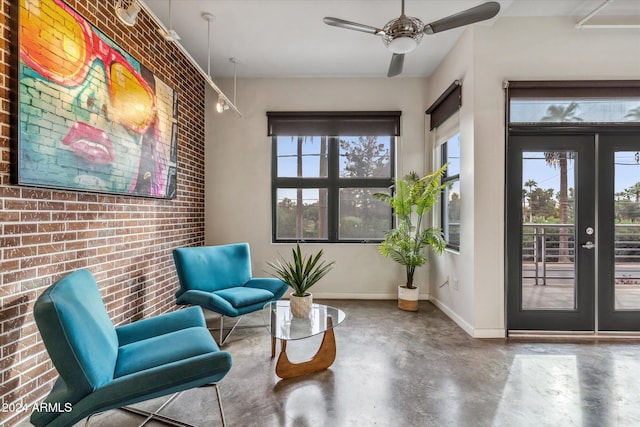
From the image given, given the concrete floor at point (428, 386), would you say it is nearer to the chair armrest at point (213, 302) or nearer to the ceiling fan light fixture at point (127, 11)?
the chair armrest at point (213, 302)

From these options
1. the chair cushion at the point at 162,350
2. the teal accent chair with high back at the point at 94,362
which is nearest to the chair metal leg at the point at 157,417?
the teal accent chair with high back at the point at 94,362

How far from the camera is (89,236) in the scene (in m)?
2.17

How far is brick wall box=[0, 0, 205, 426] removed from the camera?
63.4 inches

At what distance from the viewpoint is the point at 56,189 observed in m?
1.87

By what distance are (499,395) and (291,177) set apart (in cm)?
333

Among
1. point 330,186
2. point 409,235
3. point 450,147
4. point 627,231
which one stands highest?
point 450,147

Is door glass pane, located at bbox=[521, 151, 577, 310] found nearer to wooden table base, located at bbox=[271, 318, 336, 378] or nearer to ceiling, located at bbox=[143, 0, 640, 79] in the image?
ceiling, located at bbox=[143, 0, 640, 79]

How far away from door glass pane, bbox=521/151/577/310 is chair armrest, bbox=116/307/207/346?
3045 mm

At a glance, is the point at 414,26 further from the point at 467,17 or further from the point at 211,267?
the point at 211,267

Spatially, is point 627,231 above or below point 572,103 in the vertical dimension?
below

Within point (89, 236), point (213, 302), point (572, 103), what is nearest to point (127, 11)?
point (89, 236)

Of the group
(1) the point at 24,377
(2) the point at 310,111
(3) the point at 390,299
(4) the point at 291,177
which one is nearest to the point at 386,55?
(2) the point at 310,111

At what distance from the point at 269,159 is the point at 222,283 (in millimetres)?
1867

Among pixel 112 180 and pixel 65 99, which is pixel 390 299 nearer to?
pixel 112 180
